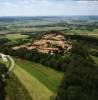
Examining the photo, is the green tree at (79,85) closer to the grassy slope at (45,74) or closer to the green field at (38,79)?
the green field at (38,79)

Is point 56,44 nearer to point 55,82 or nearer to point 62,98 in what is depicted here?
point 55,82

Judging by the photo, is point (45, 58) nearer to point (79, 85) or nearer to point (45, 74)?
point (45, 74)

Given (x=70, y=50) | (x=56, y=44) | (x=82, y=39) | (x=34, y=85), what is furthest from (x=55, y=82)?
(x=82, y=39)

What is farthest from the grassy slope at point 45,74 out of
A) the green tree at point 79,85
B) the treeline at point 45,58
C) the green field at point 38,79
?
the green tree at point 79,85

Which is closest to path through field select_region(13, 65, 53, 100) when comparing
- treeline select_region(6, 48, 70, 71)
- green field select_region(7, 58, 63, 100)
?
green field select_region(7, 58, 63, 100)

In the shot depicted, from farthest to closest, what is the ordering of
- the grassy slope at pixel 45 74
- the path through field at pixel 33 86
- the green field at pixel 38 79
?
the grassy slope at pixel 45 74, the green field at pixel 38 79, the path through field at pixel 33 86
